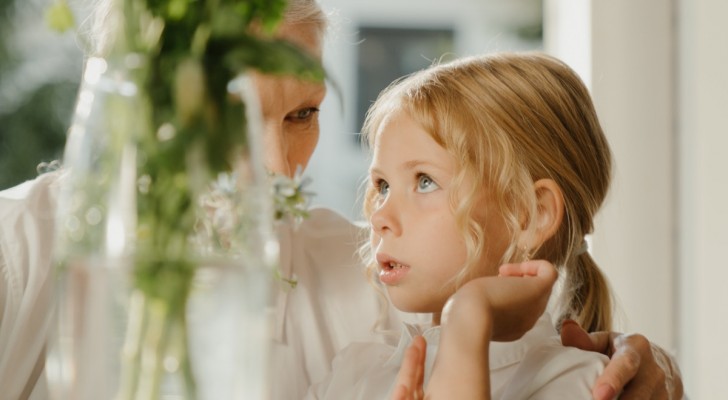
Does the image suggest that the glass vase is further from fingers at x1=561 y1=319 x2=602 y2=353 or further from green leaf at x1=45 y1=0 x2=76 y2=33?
fingers at x1=561 y1=319 x2=602 y2=353

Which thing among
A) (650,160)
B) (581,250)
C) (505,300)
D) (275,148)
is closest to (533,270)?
(505,300)

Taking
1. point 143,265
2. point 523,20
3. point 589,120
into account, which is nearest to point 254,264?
point 143,265

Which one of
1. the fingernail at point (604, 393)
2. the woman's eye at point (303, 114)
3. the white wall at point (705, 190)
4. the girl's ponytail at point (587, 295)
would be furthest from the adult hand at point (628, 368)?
the white wall at point (705, 190)

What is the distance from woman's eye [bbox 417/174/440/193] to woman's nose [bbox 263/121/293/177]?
307mm

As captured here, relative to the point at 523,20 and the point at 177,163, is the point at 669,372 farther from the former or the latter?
the point at 523,20

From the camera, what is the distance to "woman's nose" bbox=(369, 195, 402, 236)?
1452mm

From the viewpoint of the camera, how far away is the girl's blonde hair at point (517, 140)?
150 cm

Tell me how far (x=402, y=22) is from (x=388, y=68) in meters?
0.32

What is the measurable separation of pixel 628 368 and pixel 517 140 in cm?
40

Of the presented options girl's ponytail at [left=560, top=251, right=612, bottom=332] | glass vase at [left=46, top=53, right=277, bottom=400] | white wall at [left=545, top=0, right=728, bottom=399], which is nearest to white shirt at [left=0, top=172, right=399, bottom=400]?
girl's ponytail at [left=560, top=251, right=612, bottom=332]

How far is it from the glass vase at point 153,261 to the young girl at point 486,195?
2.18 feet

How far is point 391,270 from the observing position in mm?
1483

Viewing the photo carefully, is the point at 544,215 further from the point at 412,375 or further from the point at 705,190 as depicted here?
the point at 705,190

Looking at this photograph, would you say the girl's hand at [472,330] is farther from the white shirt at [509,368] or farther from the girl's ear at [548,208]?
the girl's ear at [548,208]
